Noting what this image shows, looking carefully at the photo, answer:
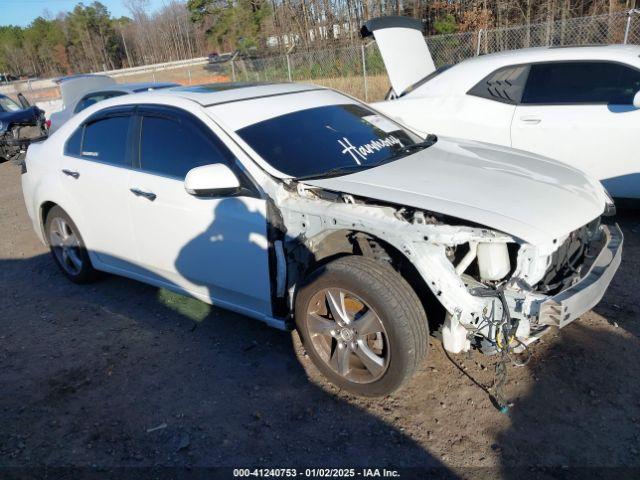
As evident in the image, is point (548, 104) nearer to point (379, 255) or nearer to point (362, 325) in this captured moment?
point (379, 255)

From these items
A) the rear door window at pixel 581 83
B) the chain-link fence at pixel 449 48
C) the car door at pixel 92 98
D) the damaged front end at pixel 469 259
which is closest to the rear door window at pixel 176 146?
the damaged front end at pixel 469 259

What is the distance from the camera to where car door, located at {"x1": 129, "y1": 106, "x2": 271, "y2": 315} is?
10.7 ft

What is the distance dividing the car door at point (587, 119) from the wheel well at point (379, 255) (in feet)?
9.41

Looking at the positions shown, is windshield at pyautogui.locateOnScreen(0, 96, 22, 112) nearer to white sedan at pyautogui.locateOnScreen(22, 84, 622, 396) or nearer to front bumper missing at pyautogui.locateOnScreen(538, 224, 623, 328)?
white sedan at pyautogui.locateOnScreen(22, 84, 622, 396)

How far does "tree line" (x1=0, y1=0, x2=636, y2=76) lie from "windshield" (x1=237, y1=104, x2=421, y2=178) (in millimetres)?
12720

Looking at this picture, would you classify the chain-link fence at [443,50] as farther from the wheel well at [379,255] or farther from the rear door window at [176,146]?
the wheel well at [379,255]

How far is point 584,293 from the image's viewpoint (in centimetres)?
273

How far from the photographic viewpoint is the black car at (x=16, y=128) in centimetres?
1271

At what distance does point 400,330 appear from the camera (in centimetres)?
273

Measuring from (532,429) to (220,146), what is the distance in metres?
2.42

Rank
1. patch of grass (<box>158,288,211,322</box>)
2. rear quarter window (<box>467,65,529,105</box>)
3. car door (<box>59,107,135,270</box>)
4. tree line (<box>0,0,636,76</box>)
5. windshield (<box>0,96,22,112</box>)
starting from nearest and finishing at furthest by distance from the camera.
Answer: car door (<box>59,107,135,270</box>)
patch of grass (<box>158,288,211,322</box>)
rear quarter window (<box>467,65,529,105</box>)
windshield (<box>0,96,22,112</box>)
tree line (<box>0,0,636,76</box>)

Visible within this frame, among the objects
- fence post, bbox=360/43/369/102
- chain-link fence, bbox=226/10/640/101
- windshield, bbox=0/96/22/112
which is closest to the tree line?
chain-link fence, bbox=226/10/640/101

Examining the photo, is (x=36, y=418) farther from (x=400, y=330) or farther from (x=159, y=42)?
(x=159, y=42)

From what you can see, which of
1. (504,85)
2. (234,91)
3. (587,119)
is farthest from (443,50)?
(234,91)
